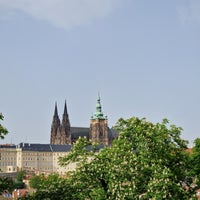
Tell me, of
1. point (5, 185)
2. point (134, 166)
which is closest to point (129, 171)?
point (134, 166)

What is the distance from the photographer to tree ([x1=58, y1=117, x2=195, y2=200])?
98.9 ft

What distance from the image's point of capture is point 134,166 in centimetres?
3100

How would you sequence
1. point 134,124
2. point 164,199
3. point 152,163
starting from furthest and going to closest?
point 134,124 < point 152,163 < point 164,199

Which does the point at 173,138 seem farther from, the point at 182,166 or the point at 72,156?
the point at 72,156

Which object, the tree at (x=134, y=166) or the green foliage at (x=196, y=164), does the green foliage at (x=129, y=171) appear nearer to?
the tree at (x=134, y=166)

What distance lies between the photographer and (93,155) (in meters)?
32.0

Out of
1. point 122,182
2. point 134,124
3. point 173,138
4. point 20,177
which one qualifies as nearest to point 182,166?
point 173,138

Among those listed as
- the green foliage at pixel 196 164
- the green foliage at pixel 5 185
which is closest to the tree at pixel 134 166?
the green foliage at pixel 196 164

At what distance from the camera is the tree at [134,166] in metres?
30.2

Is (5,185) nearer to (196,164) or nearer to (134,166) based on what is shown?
(134,166)

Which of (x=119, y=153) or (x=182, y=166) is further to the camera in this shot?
(x=182, y=166)

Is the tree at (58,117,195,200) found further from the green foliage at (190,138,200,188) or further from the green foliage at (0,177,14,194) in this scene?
the green foliage at (0,177,14,194)

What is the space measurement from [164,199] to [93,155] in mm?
4923

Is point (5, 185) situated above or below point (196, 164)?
below
